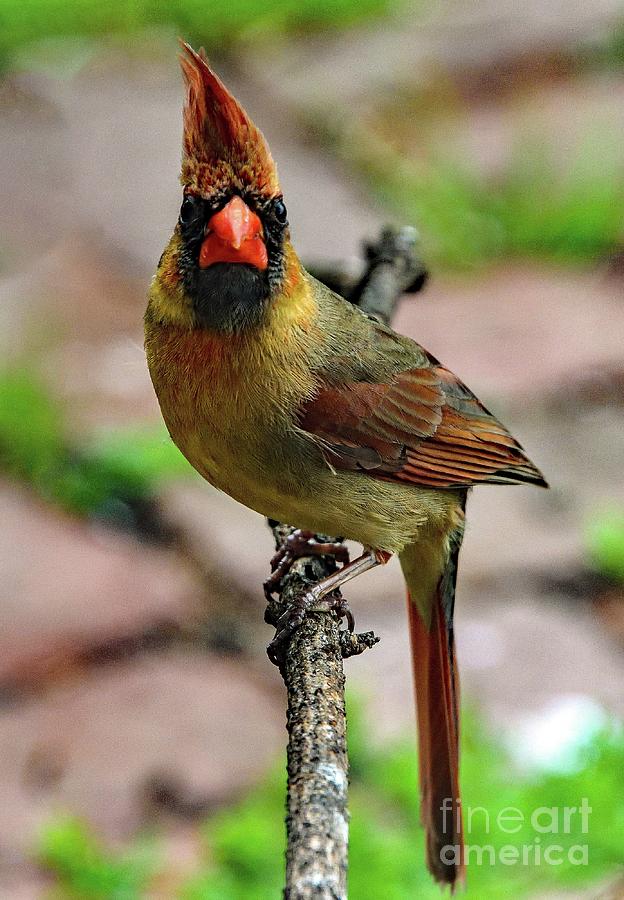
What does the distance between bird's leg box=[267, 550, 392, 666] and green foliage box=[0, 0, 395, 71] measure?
A: 5.62 meters

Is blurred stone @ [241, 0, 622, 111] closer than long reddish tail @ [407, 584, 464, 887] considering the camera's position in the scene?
No

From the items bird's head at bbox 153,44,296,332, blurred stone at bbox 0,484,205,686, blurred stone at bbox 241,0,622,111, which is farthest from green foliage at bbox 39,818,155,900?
blurred stone at bbox 241,0,622,111

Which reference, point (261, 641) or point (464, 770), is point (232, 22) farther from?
point (464, 770)

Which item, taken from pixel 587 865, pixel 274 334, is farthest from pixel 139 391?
pixel 274 334

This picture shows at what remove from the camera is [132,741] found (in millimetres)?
4137

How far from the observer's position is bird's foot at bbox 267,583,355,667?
2467mm

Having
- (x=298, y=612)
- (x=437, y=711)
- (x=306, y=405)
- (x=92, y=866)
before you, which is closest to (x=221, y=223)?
(x=306, y=405)

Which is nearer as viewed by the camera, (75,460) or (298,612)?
(298,612)

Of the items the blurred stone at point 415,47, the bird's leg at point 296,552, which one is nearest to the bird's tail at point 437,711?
the bird's leg at point 296,552

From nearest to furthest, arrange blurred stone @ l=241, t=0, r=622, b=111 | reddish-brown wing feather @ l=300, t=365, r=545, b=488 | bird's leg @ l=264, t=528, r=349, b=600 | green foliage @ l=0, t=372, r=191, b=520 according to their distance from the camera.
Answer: reddish-brown wing feather @ l=300, t=365, r=545, b=488 → bird's leg @ l=264, t=528, r=349, b=600 → green foliage @ l=0, t=372, r=191, b=520 → blurred stone @ l=241, t=0, r=622, b=111

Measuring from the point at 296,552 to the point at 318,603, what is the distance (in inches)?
16.5

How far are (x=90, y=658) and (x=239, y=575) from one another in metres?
0.57

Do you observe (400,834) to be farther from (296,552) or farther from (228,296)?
(228,296)

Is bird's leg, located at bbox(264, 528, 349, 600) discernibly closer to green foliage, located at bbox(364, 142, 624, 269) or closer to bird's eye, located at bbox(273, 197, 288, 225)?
bird's eye, located at bbox(273, 197, 288, 225)
